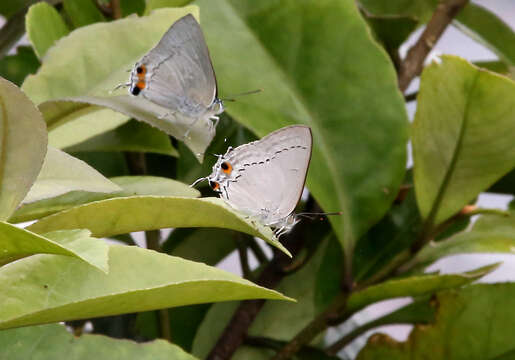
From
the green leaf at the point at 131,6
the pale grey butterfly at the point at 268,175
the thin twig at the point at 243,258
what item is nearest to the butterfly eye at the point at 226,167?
the pale grey butterfly at the point at 268,175

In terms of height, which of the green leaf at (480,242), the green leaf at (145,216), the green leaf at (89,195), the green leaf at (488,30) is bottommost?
the green leaf at (480,242)

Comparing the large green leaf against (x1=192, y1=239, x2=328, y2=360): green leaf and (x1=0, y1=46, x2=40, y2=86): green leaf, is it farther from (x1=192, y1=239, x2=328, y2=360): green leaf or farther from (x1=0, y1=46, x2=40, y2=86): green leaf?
(x1=0, y1=46, x2=40, y2=86): green leaf

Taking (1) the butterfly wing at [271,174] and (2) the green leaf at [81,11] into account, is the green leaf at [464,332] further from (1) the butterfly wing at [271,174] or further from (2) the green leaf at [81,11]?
(2) the green leaf at [81,11]

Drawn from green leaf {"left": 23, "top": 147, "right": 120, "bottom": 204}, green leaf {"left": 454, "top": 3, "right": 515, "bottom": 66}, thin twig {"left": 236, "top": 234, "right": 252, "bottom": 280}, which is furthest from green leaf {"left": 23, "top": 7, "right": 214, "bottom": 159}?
green leaf {"left": 454, "top": 3, "right": 515, "bottom": 66}

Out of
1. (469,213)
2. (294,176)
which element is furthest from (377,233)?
(294,176)

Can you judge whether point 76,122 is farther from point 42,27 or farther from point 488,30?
point 488,30

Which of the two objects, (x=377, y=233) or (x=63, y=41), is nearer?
(x=63, y=41)

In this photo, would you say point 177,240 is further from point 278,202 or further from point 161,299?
point 161,299
